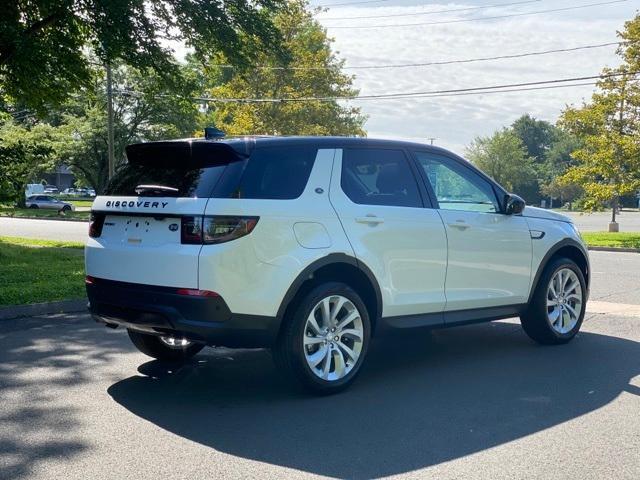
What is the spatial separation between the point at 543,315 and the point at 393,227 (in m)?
2.22

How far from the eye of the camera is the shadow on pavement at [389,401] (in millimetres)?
4348

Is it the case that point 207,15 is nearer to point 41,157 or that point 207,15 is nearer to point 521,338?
point 41,157

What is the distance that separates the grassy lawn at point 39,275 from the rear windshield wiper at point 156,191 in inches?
168

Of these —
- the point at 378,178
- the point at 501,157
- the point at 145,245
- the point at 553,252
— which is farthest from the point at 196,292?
the point at 501,157

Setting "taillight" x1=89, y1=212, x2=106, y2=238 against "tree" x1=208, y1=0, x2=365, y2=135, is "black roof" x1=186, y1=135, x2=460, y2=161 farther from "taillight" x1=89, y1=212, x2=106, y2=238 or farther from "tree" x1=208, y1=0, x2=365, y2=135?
"tree" x1=208, y1=0, x2=365, y2=135

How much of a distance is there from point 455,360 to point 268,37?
13037 millimetres

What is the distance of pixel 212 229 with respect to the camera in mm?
4973

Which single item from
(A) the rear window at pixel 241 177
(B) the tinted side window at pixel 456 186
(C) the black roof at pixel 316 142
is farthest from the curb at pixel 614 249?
(A) the rear window at pixel 241 177

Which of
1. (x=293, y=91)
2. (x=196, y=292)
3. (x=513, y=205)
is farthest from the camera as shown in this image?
(x=293, y=91)

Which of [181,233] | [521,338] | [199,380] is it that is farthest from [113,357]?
[521,338]

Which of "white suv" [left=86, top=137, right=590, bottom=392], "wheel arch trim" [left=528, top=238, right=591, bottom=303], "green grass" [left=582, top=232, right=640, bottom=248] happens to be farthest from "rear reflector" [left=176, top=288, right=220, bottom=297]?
"green grass" [left=582, top=232, right=640, bottom=248]

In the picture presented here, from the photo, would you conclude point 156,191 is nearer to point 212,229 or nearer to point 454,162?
point 212,229

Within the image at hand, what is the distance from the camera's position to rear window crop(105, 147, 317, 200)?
5125 mm

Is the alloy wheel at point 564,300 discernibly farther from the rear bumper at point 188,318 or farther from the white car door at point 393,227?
the rear bumper at point 188,318
